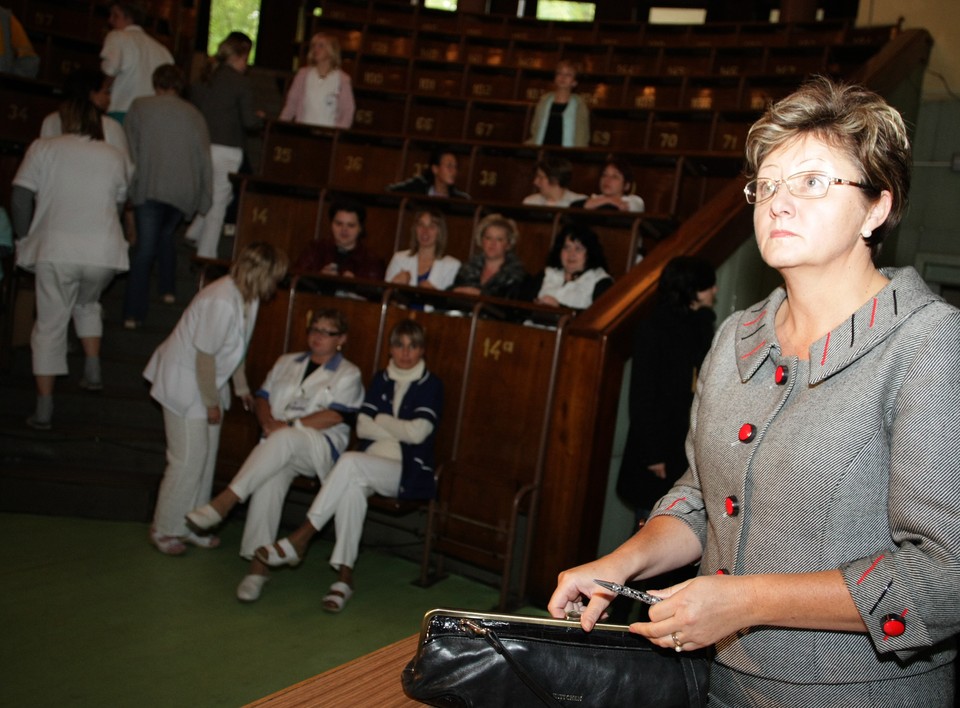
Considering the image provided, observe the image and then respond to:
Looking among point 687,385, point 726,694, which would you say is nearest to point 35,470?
point 687,385

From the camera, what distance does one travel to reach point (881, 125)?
823mm

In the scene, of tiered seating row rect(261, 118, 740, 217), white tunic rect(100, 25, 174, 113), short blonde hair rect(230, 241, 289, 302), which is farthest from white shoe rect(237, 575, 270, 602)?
white tunic rect(100, 25, 174, 113)

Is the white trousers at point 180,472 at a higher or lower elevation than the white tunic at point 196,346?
lower

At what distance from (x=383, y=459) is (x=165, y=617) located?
2.82 feet

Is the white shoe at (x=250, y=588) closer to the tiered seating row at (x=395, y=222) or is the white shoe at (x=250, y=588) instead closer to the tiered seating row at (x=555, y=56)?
the tiered seating row at (x=395, y=222)

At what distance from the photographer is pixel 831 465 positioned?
781mm

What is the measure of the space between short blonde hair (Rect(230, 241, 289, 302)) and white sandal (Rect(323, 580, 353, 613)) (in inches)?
42.6

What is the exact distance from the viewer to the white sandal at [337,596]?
9.35 ft

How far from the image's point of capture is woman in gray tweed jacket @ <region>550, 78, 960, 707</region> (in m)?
0.74

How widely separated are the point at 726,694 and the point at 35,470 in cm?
324

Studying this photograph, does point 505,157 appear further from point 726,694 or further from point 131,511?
point 726,694

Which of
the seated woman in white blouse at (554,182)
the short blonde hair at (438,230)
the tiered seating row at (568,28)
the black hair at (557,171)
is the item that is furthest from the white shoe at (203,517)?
the tiered seating row at (568,28)

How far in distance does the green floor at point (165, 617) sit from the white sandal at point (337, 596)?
31 millimetres

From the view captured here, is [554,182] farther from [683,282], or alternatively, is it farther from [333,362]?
[683,282]
